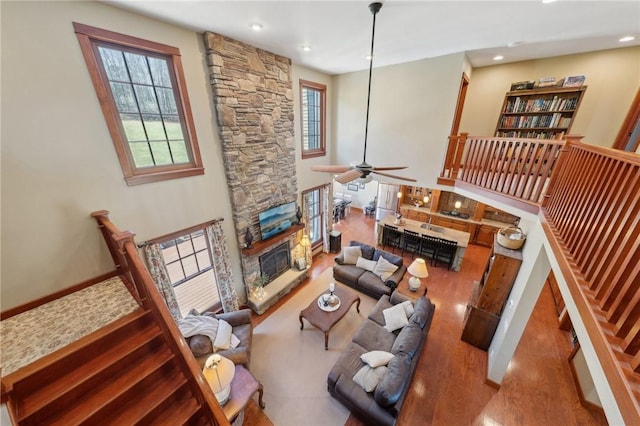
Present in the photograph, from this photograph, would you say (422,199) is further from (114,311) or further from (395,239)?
(114,311)

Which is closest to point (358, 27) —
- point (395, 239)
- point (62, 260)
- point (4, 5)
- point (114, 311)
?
point (4, 5)

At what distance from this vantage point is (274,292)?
509 cm

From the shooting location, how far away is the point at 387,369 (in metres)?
3.14

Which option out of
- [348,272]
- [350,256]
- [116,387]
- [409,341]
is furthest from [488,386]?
[116,387]

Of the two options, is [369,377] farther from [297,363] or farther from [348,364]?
[297,363]

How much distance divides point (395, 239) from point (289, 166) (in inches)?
171

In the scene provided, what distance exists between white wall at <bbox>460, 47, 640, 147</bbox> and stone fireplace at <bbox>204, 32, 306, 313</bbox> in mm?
4668

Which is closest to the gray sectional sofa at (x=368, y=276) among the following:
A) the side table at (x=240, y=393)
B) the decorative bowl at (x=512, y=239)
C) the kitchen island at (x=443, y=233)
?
the kitchen island at (x=443, y=233)

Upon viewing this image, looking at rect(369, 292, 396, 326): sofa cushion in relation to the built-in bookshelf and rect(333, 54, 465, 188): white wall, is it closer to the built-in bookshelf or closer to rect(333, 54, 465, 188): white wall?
rect(333, 54, 465, 188): white wall

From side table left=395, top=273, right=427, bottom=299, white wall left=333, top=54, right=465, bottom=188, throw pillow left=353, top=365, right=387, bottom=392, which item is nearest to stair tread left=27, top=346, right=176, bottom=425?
throw pillow left=353, top=365, right=387, bottom=392

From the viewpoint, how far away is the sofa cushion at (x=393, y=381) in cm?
277

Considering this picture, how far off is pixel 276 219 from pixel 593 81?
673 cm

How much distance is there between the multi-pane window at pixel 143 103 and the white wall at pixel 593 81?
6274mm

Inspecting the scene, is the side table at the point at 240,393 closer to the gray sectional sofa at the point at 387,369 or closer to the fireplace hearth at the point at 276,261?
the gray sectional sofa at the point at 387,369
